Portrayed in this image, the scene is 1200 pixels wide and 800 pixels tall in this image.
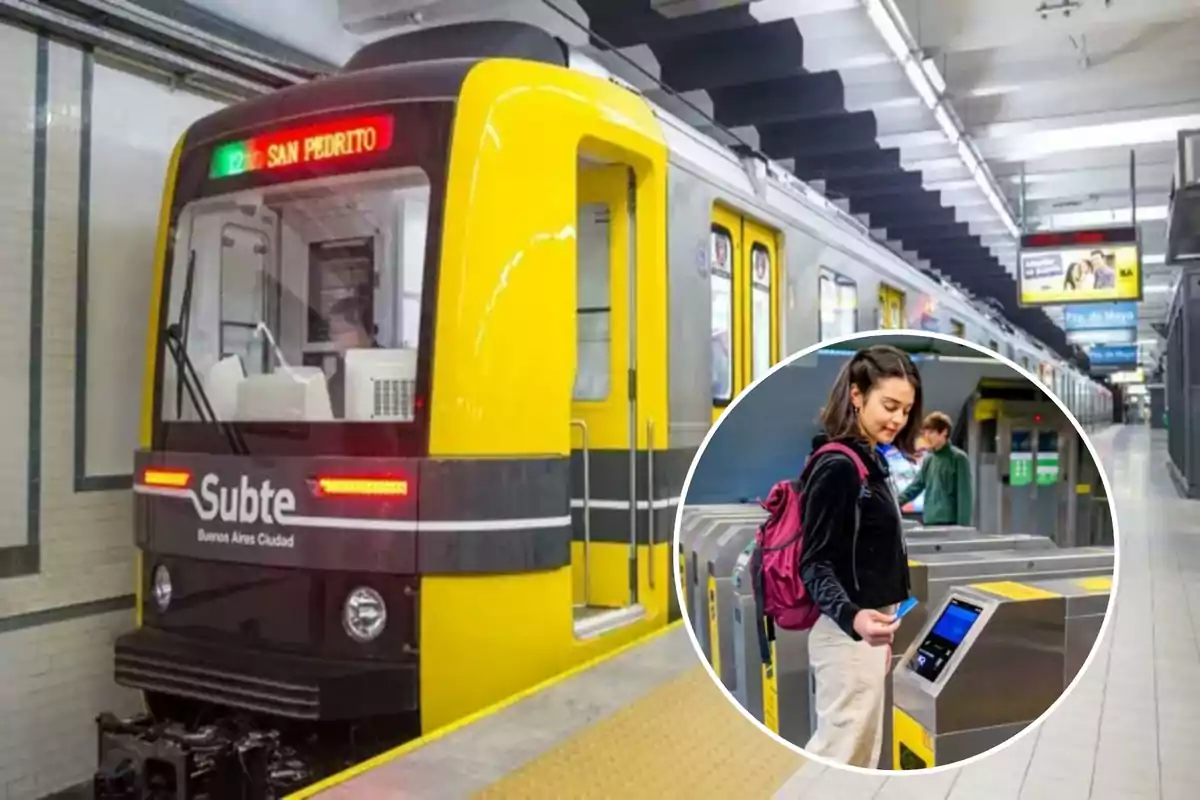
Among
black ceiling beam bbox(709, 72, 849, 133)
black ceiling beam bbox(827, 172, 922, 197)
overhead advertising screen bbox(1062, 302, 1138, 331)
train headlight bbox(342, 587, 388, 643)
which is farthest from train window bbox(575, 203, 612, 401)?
overhead advertising screen bbox(1062, 302, 1138, 331)

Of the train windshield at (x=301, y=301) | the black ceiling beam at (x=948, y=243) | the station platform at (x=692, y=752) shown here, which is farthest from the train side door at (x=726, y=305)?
the black ceiling beam at (x=948, y=243)

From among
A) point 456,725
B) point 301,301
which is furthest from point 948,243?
point 456,725

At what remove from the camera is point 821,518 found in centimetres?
118

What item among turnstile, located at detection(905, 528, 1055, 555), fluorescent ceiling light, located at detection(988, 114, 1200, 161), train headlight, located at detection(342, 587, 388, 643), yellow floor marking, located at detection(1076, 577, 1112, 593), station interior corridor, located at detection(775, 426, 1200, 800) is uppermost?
fluorescent ceiling light, located at detection(988, 114, 1200, 161)

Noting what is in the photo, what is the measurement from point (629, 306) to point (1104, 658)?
3.75 m

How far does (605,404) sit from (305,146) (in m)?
1.49

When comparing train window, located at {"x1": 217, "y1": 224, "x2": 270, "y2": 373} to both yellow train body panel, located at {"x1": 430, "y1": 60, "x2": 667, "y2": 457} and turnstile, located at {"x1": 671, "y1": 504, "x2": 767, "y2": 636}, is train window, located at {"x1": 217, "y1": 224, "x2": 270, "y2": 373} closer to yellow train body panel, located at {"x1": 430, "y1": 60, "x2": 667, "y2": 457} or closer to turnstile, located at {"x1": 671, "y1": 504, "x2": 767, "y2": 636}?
yellow train body panel, located at {"x1": 430, "y1": 60, "x2": 667, "y2": 457}

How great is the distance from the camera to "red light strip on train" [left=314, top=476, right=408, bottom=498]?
346 cm

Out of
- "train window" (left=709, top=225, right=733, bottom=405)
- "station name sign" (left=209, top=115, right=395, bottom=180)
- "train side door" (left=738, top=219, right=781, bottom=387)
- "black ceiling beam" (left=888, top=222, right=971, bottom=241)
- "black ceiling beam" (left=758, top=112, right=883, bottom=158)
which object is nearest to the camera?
"station name sign" (left=209, top=115, right=395, bottom=180)

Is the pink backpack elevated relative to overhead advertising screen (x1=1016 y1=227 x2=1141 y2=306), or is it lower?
lower

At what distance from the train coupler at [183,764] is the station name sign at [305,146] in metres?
1.94

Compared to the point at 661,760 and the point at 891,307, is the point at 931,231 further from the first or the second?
the point at 661,760

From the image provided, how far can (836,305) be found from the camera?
21.9 feet

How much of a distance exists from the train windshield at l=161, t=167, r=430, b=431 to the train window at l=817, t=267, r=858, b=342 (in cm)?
318
